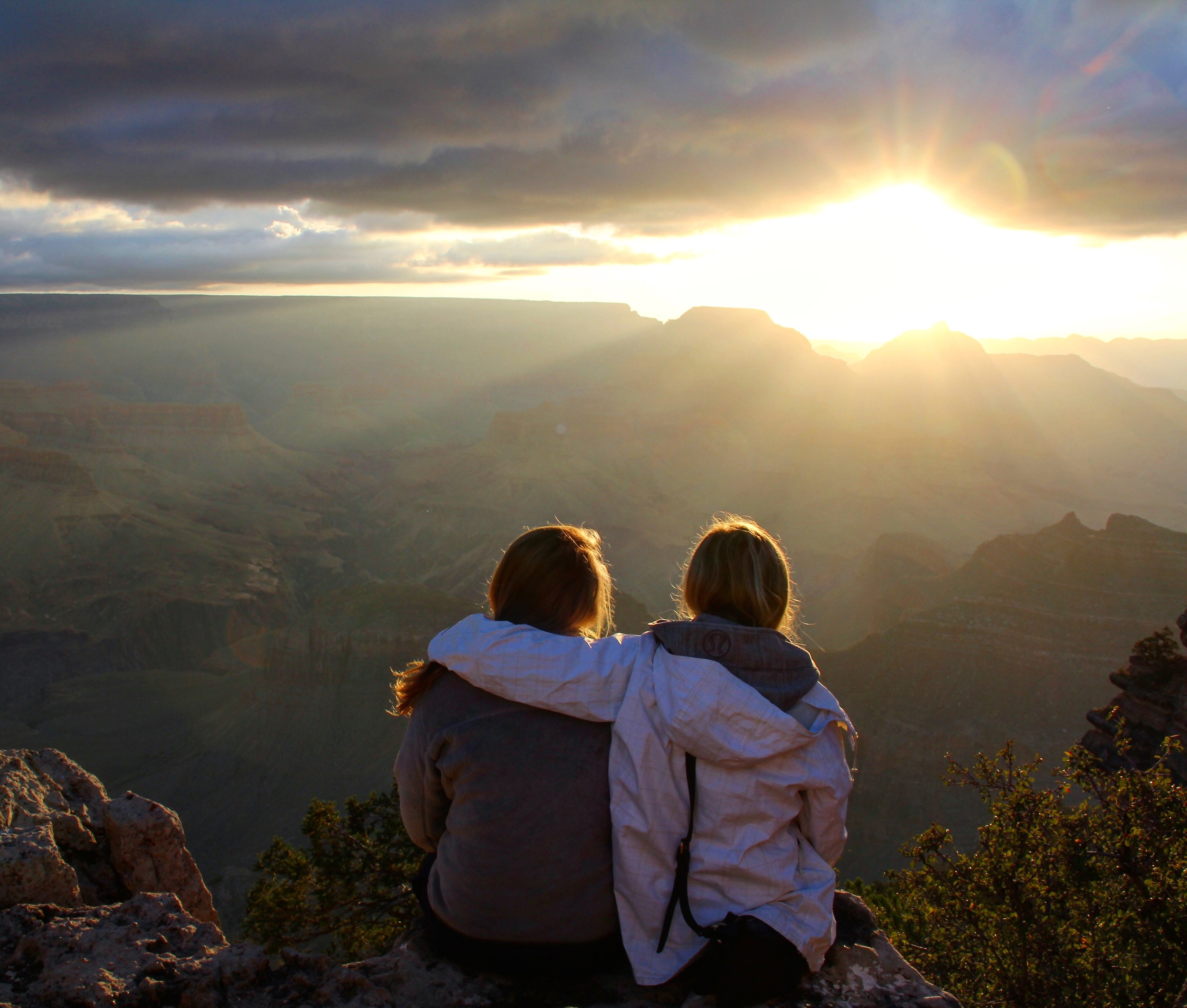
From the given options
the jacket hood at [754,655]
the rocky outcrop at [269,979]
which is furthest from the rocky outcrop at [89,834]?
the jacket hood at [754,655]

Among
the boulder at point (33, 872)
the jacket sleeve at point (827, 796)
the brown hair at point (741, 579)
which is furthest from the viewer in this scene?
the boulder at point (33, 872)

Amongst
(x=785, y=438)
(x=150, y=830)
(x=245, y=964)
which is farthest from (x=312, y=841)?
(x=785, y=438)

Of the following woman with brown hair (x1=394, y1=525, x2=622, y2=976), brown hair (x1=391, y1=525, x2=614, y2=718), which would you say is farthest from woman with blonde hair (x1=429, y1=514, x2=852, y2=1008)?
brown hair (x1=391, y1=525, x2=614, y2=718)

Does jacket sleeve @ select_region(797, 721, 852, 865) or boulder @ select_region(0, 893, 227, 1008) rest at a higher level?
jacket sleeve @ select_region(797, 721, 852, 865)

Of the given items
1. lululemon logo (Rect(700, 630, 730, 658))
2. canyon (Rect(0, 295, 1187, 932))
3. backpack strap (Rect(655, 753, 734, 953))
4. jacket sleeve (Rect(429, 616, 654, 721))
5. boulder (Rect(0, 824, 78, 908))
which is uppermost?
lululemon logo (Rect(700, 630, 730, 658))

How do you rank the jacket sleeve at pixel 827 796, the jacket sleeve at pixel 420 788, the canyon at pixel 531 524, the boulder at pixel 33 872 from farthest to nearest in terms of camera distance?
the canyon at pixel 531 524
the boulder at pixel 33 872
the jacket sleeve at pixel 420 788
the jacket sleeve at pixel 827 796

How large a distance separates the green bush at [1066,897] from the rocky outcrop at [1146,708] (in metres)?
11.3

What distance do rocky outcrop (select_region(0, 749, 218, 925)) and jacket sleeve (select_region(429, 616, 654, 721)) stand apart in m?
2.90

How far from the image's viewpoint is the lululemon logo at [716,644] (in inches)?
150

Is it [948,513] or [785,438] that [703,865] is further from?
[785,438]

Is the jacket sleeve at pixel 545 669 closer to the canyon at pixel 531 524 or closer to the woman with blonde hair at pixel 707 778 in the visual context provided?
the woman with blonde hair at pixel 707 778

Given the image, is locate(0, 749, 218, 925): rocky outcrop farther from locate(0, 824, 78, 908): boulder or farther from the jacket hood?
the jacket hood

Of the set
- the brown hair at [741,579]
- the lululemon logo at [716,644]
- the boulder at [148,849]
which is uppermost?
the brown hair at [741,579]

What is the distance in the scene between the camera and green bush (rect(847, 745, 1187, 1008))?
660cm
